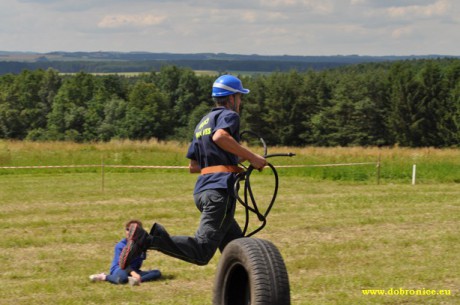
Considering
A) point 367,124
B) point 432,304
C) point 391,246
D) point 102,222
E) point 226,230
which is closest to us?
point 226,230

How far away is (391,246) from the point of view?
1013 centimetres

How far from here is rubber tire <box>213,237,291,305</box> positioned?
4.99 metres

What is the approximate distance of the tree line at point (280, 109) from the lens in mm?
84625

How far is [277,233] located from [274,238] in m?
0.51

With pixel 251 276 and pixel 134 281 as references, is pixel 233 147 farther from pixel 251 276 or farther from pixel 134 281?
pixel 134 281

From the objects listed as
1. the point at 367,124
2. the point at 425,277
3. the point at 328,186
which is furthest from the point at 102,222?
the point at 367,124

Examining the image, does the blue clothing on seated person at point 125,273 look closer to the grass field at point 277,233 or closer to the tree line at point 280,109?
the grass field at point 277,233

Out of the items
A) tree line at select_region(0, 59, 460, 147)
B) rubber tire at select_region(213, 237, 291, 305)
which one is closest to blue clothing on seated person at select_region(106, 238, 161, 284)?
rubber tire at select_region(213, 237, 291, 305)

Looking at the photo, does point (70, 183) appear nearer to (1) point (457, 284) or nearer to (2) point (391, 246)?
(2) point (391, 246)

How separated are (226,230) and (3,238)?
6.57 m

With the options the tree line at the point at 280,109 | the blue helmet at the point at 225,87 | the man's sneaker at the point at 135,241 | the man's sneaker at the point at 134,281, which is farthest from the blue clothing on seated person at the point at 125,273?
the tree line at the point at 280,109

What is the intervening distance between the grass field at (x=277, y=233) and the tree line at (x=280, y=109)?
61.7m

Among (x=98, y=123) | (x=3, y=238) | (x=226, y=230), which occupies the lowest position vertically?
(x=98, y=123)

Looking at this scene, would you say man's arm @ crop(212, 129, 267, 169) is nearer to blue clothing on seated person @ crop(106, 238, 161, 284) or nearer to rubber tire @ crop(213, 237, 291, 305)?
rubber tire @ crop(213, 237, 291, 305)
